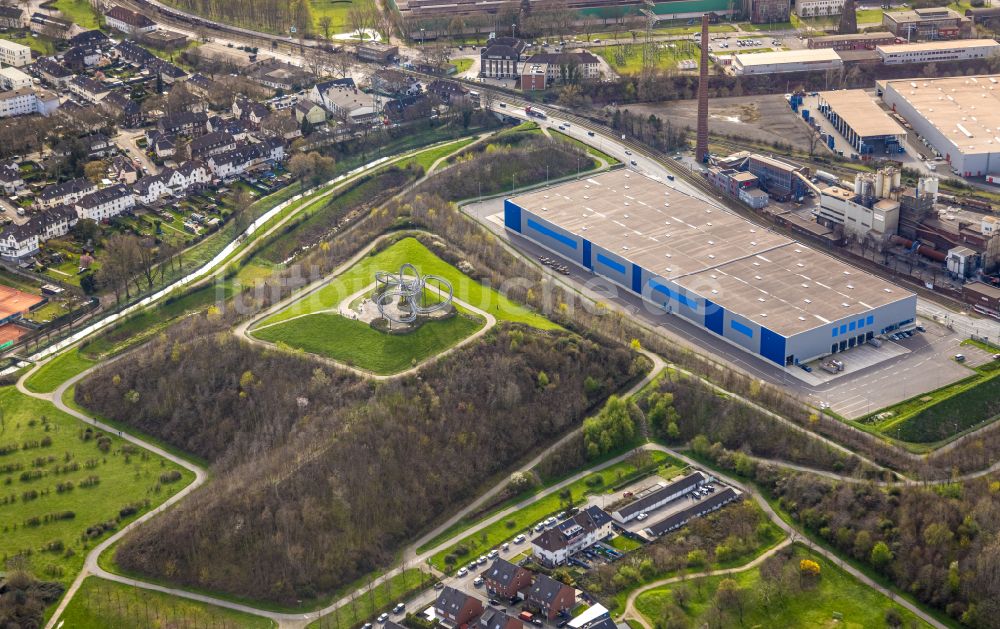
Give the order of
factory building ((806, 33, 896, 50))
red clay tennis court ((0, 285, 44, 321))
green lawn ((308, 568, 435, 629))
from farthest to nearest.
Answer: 1. factory building ((806, 33, 896, 50))
2. red clay tennis court ((0, 285, 44, 321))
3. green lawn ((308, 568, 435, 629))

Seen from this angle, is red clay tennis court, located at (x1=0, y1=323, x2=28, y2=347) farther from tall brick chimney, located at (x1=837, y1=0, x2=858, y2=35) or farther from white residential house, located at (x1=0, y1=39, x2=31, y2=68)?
tall brick chimney, located at (x1=837, y1=0, x2=858, y2=35)

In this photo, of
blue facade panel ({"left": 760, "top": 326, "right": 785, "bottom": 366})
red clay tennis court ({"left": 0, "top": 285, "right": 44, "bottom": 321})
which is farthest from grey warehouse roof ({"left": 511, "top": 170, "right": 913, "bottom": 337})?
red clay tennis court ({"left": 0, "top": 285, "right": 44, "bottom": 321})

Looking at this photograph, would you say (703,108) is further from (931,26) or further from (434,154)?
(931,26)

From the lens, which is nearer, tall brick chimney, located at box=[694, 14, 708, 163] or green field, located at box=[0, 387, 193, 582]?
green field, located at box=[0, 387, 193, 582]

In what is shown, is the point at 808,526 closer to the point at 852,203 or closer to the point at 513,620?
the point at 513,620

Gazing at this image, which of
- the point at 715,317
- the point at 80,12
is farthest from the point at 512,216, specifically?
the point at 80,12

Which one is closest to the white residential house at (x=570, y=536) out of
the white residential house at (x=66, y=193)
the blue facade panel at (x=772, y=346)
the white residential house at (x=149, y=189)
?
the blue facade panel at (x=772, y=346)

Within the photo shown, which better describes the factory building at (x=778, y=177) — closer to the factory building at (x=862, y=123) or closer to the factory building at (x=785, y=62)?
the factory building at (x=862, y=123)

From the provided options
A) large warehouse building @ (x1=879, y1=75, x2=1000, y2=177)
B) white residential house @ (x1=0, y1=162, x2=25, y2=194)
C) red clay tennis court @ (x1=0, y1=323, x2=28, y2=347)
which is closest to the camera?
red clay tennis court @ (x1=0, y1=323, x2=28, y2=347)
